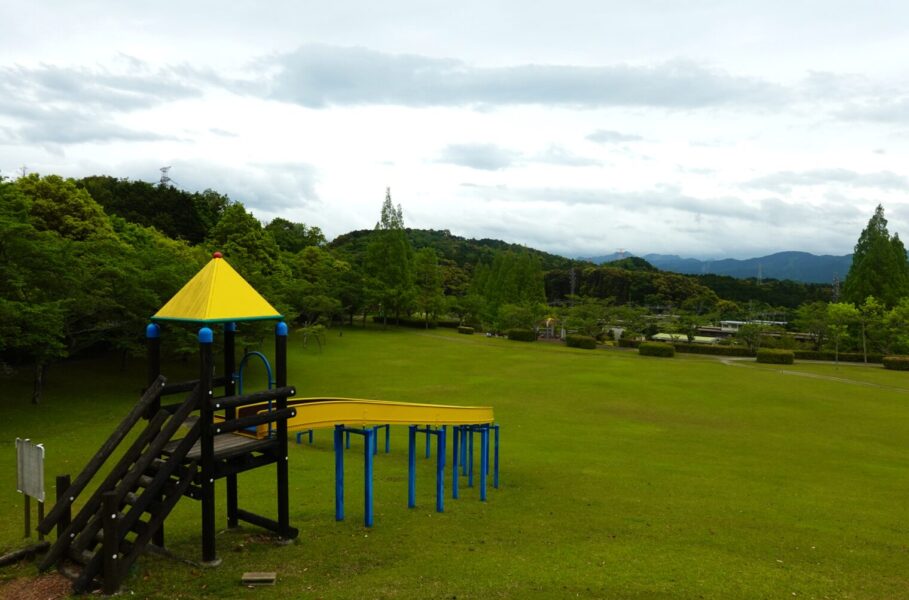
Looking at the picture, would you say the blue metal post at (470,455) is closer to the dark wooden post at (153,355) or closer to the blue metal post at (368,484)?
the blue metal post at (368,484)

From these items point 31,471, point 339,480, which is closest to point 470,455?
point 339,480

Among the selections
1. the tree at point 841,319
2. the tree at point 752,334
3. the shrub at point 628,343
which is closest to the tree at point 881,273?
the tree at point 841,319

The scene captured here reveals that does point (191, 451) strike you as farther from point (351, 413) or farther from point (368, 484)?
point (368, 484)

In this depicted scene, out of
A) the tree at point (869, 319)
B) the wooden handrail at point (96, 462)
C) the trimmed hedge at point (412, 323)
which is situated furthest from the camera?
the trimmed hedge at point (412, 323)

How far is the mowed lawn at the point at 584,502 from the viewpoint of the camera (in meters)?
8.29

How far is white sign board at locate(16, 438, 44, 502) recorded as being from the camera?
27.4 ft

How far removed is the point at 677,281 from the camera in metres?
121

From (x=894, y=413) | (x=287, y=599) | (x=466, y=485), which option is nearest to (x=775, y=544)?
(x=466, y=485)

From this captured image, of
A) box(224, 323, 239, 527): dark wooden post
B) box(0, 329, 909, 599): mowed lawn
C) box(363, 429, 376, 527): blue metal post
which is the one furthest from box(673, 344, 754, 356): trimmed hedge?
box(224, 323, 239, 527): dark wooden post

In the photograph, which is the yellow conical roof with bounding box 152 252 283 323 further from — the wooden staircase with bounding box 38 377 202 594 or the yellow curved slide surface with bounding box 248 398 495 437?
the yellow curved slide surface with bounding box 248 398 495 437

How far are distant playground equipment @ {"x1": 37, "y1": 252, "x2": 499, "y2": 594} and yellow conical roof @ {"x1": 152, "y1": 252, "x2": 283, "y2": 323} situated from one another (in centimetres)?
2

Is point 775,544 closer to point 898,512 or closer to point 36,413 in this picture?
point 898,512

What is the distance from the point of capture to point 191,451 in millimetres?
8836

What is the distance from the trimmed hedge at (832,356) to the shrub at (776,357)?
6.62m
